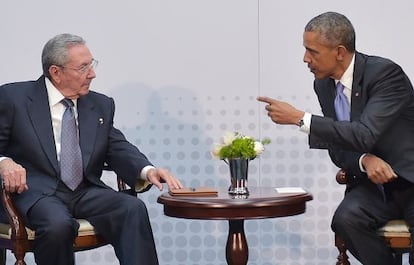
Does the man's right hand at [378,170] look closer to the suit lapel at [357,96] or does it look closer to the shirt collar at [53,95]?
the suit lapel at [357,96]

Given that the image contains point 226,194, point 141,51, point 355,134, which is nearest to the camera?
point 355,134

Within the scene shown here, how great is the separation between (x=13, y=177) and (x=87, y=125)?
531mm

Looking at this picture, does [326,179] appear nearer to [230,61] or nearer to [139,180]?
[230,61]

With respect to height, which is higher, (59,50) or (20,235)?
(59,50)

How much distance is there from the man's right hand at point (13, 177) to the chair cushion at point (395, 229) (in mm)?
1557

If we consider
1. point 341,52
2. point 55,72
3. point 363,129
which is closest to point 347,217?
point 363,129

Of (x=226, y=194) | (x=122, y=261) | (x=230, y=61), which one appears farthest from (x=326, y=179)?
(x=122, y=261)

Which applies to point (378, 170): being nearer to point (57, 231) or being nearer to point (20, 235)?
point (57, 231)

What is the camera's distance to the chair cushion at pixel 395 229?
3.93 m

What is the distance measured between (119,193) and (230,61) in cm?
134

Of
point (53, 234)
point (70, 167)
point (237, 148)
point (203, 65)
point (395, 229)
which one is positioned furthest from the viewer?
point (203, 65)

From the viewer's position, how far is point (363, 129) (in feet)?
12.9

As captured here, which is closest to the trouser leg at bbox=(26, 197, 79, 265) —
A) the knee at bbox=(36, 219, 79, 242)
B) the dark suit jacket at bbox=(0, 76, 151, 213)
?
the knee at bbox=(36, 219, 79, 242)

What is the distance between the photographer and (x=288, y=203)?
157 inches
